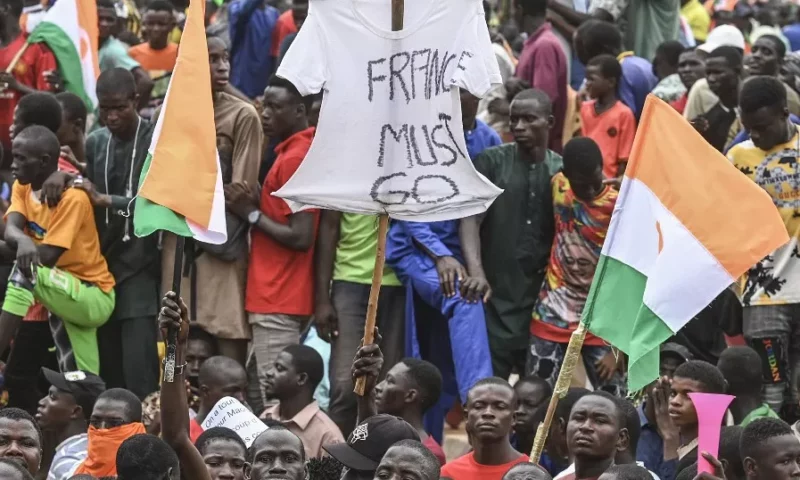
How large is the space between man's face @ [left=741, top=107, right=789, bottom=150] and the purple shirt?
2.57 metres

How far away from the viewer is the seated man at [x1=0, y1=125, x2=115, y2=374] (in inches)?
410

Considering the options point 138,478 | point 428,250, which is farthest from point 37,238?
point 138,478

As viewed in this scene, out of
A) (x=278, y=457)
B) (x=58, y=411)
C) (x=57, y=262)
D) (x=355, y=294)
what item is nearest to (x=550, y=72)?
(x=355, y=294)

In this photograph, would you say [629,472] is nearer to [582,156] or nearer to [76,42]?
[582,156]

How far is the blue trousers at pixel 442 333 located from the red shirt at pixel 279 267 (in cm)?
58

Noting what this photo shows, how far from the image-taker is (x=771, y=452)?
301 inches

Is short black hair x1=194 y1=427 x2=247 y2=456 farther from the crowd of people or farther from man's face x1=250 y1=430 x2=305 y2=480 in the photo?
the crowd of people

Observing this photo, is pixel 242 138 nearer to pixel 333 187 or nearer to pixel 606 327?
pixel 333 187

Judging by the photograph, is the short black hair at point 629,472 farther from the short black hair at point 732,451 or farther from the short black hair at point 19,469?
the short black hair at point 19,469

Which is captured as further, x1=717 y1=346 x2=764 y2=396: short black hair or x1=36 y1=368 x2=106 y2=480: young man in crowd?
x1=36 y1=368 x2=106 y2=480: young man in crowd

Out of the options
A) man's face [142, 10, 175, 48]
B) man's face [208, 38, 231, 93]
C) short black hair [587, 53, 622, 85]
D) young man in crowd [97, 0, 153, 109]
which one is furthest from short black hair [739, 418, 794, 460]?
man's face [142, 10, 175, 48]

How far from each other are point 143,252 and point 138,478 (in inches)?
156

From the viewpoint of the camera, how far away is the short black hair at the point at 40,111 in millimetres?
11023

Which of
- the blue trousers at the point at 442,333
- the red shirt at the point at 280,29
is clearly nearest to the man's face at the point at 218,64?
the blue trousers at the point at 442,333
